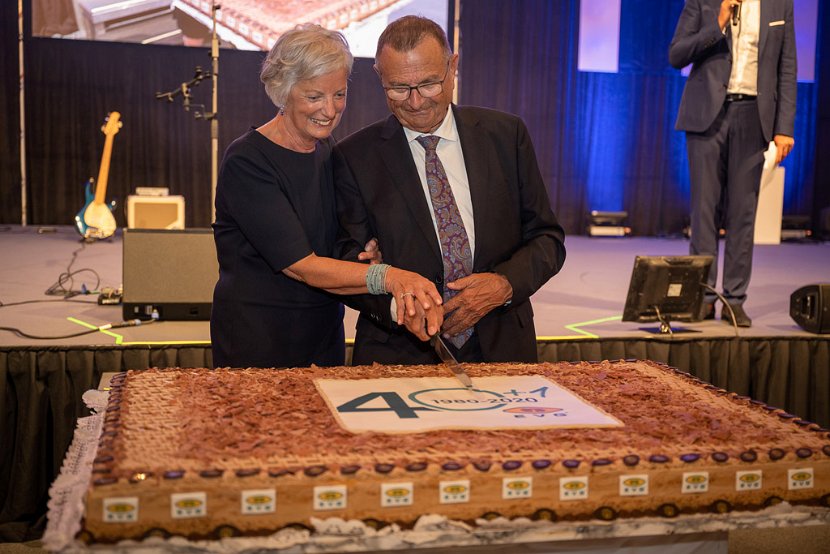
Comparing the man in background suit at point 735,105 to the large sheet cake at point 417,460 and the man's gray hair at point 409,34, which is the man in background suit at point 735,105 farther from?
the large sheet cake at point 417,460

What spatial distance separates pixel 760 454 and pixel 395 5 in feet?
27.7

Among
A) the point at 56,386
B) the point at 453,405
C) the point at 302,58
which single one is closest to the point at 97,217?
the point at 56,386

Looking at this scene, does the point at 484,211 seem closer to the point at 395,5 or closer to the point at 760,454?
the point at 760,454

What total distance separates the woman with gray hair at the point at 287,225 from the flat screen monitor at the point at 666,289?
1.80m

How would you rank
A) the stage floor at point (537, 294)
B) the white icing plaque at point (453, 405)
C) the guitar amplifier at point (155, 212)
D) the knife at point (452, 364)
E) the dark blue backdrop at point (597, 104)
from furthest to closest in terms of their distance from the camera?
the dark blue backdrop at point (597, 104) → the guitar amplifier at point (155, 212) → the stage floor at point (537, 294) → the knife at point (452, 364) → the white icing plaque at point (453, 405)

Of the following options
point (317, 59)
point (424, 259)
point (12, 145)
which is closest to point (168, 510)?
point (424, 259)

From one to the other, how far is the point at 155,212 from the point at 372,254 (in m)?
6.21

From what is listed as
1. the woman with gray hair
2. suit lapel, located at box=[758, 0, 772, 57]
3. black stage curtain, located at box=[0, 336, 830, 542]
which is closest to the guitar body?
black stage curtain, located at box=[0, 336, 830, 542]

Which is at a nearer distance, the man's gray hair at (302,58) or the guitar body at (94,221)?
the man's gray hair at (302,58)

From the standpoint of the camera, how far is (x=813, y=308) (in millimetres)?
3859

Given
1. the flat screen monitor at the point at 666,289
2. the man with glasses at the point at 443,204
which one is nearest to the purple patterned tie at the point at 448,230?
the man with glasses at the point at 443,204

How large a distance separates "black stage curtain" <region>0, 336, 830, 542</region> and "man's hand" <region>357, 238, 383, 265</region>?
1506 millimetres

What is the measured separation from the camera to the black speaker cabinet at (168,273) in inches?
Answer: 155

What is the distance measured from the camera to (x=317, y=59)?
2104mm
